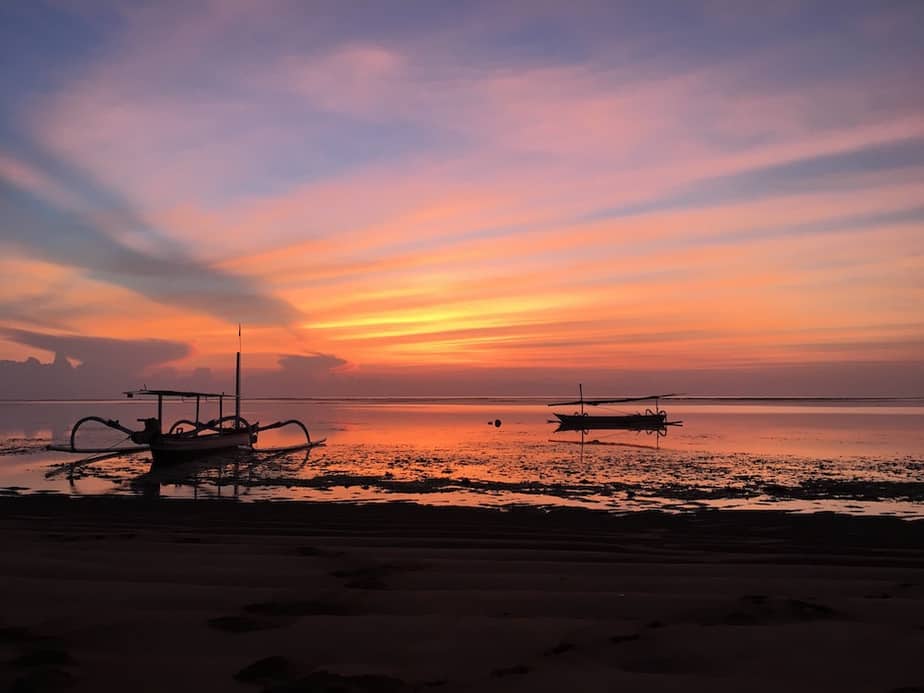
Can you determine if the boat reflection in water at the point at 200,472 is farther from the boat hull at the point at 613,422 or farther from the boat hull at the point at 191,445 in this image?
the boat hull at the point at 613,422

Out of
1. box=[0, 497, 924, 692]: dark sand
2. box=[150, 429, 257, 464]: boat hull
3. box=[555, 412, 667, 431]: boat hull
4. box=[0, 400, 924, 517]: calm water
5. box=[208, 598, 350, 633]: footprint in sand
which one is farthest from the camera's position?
box=[555, 412, 667, 431]: boat hull

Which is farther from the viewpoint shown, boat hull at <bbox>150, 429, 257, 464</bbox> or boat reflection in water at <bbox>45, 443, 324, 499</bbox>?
boat hull at <bbox>150, 429, 257, 464</bbox>

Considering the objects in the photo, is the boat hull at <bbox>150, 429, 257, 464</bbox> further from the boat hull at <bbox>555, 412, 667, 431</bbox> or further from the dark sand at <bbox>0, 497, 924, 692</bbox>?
the boat hull at <bbox>555, 412, 667, 431</bbox>

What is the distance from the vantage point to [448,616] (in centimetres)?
551

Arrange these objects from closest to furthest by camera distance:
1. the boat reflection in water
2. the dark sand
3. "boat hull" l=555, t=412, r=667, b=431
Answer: the dark sand, the boat reflection in water, "boat hull" l=555, t=412, r=667, b=431

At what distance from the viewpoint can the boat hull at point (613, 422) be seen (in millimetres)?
70875

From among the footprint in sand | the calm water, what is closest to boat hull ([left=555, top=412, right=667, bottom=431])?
the calm water

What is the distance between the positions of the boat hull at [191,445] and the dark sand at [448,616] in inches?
809

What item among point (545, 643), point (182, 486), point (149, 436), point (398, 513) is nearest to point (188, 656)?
point (545, 643)

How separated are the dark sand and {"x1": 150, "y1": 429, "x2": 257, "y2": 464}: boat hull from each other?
20.5m

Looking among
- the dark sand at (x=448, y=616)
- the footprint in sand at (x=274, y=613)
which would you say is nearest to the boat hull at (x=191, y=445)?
the dark sand at (x=448, y=616)

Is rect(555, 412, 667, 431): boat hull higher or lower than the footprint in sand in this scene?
lower

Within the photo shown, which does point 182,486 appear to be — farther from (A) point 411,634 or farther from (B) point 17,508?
(A) point 411,634

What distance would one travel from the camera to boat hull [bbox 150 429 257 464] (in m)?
29.8
